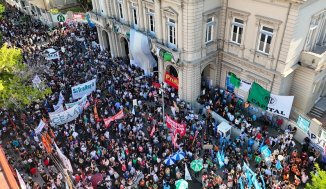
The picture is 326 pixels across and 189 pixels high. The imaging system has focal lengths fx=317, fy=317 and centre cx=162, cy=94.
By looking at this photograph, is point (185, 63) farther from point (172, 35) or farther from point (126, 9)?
point (126, 9)

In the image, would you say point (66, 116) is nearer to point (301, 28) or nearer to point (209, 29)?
point (209, 29)

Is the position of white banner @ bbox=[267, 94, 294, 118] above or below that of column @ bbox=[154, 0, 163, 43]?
below

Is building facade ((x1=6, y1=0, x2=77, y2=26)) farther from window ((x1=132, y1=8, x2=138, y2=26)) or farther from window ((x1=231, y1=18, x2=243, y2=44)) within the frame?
window ((x1=231, y1=18, x2=243, y2=44))

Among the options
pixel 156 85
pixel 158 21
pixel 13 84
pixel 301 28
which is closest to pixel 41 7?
pixel 13 84

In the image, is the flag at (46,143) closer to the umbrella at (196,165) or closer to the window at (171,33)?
the umbrella at (196,165)

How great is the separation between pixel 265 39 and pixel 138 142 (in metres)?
14.2

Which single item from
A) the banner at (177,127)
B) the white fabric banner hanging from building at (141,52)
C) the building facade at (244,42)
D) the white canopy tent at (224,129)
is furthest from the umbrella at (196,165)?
the white fabric banner hanging from building at (141,52)

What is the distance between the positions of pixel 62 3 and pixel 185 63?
3819cm

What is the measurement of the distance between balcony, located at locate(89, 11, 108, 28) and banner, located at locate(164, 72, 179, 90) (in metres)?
11.7

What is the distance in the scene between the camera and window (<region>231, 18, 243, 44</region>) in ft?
95.1

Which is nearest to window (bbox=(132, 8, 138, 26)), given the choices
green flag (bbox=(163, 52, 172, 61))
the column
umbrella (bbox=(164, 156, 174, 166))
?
the column

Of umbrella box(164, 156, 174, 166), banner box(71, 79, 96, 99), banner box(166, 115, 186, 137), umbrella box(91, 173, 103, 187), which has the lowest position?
umbrella box(91, 173, 103, 187)

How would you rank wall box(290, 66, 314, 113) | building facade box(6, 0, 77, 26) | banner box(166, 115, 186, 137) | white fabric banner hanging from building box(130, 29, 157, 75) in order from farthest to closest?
building facade box(6, 0, 77, 26) → white fabric banner hanging from building box(130, 29, 157, 75) → wall box(290, 66, 314, 113) → banner box(166, 115, 186, 137)

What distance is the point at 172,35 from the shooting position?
3109 centimetres
